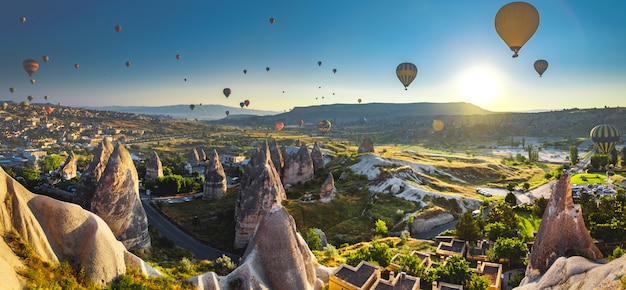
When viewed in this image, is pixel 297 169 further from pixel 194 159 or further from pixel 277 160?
pixel 194 159

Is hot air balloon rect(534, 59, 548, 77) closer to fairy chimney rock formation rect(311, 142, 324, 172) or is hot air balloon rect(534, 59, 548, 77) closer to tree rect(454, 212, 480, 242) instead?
tree rect(454, 212, 480, 242)

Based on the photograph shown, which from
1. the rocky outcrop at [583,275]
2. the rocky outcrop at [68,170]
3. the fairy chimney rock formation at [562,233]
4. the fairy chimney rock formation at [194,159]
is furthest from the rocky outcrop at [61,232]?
the fairy chimney rock formation at [194,159]

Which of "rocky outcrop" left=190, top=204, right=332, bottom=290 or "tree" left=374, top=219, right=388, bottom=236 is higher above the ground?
"rocky outcrop" left=190, top=204, right=332, bottom=290

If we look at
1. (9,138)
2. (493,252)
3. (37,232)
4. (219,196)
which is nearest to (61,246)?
(37,232)

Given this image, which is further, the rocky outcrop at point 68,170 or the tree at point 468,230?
the rocky outcrop at point 68,170

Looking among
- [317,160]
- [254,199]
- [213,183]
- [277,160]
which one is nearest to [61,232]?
[254,199]

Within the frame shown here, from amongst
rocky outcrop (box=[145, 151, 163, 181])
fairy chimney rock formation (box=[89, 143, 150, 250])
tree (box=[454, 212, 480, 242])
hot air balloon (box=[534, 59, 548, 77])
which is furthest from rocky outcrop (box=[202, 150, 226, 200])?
hot air balloon (box=[534, 59, 548, 77])

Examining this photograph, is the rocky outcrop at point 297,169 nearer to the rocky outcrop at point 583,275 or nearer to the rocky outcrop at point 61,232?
the rocky outcrop at point 583,275
